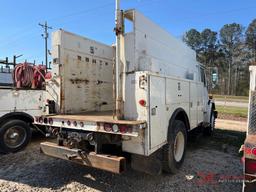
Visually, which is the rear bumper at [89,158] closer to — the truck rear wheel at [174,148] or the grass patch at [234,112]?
the truck rear wheel at [174,148]

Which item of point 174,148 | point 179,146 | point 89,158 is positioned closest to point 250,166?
point 174,148

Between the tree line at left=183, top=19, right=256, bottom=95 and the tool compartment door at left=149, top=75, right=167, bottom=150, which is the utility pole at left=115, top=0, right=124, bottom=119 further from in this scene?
the tree line at left=183, top=19, right=256, bottom=95

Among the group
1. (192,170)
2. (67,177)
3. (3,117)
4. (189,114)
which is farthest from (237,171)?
(3,117)

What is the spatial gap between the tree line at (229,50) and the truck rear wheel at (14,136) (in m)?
46.7

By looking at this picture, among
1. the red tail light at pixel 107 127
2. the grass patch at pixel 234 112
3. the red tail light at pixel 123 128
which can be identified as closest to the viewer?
the red tail light at pixel 123 128

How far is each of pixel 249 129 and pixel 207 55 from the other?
5244 centimetres

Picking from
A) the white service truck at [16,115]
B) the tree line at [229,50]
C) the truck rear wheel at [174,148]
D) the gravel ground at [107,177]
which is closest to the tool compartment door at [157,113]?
the truck rear wheel at [174,148]

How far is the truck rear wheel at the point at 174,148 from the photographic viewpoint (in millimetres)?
3881

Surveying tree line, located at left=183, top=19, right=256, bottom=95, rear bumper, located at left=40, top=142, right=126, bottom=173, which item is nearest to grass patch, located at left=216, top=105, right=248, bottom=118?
rear bumper, located at left=40, top=142, right=126, bottom=173

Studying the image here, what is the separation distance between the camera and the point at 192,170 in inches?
177

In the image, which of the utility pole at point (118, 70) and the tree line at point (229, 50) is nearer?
the utility pole at point (118, 70)

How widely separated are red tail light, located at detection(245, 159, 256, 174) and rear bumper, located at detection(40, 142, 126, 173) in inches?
65.3

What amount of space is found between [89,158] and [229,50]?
54538mm

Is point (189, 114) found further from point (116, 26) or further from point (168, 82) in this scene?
point (116, 26)
